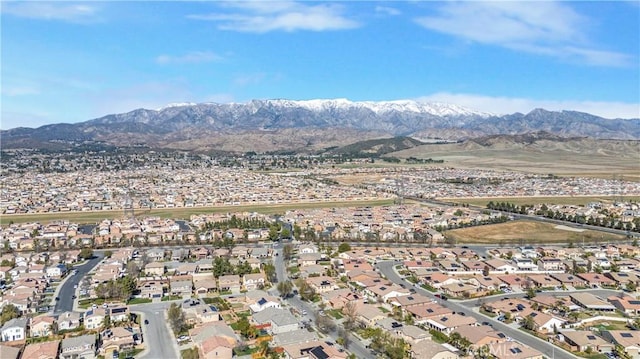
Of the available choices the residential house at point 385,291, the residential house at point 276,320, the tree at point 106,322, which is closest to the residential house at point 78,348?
the tree at point 106,322

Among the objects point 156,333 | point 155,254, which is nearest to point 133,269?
point 155,254

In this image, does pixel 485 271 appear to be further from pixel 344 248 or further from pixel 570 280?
pixel 344 248

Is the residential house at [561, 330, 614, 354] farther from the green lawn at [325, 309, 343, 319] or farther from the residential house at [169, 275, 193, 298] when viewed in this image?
the residential house at [169, 275, 193, 298]

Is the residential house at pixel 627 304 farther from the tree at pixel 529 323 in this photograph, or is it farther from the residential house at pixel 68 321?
the residential house at pixel 68 321

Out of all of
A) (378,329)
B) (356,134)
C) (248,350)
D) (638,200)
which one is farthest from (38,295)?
(356,134)

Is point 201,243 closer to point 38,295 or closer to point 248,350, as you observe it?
point 38,295

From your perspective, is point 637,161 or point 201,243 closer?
point 201,243
